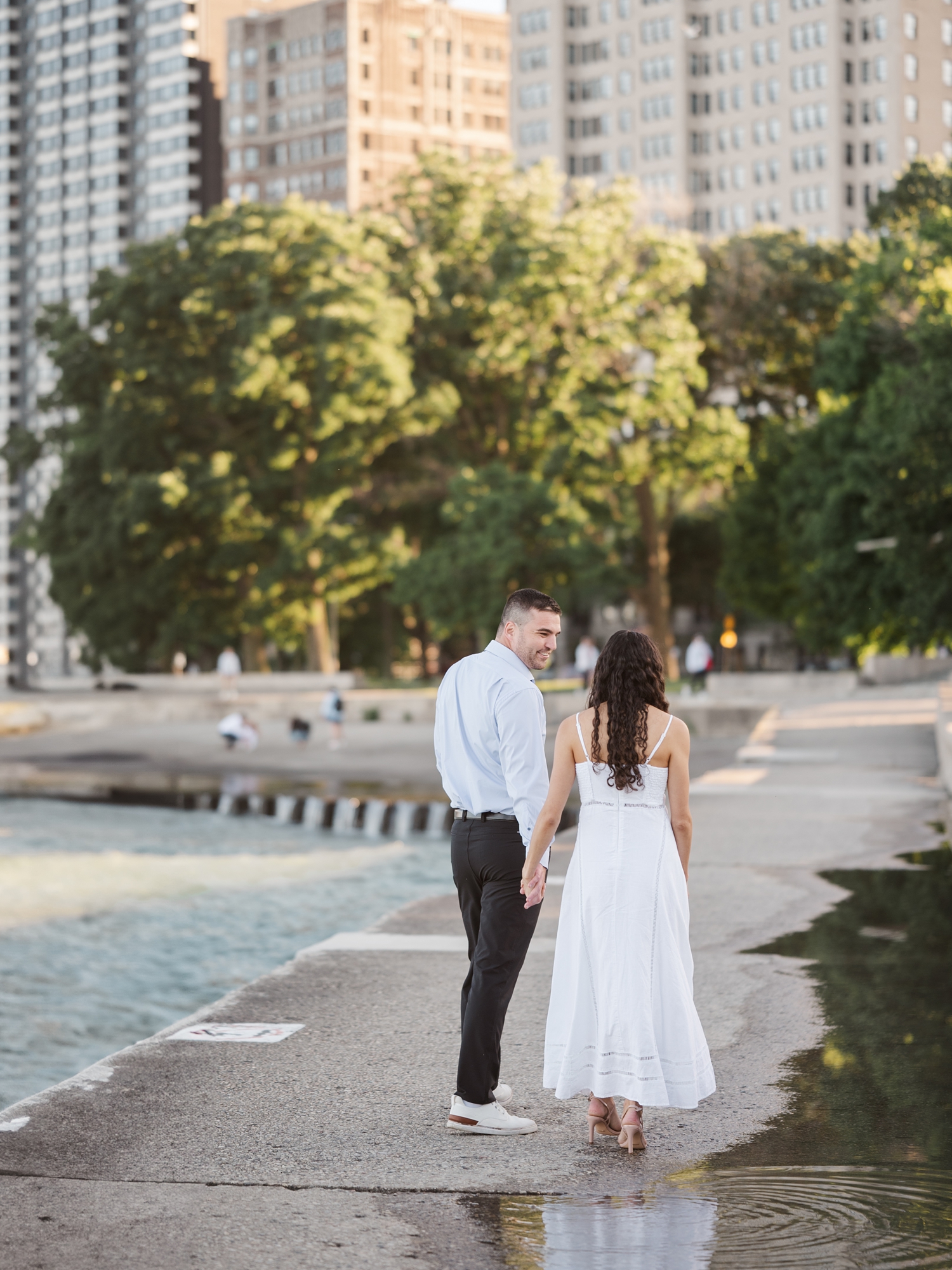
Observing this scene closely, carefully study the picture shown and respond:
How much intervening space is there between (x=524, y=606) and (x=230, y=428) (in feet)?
180

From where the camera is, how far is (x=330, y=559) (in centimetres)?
5594

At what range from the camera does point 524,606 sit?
5.94 m

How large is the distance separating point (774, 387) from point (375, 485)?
610 inches

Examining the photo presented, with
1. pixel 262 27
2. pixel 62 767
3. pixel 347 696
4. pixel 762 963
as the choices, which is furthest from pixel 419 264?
pixel 262 27

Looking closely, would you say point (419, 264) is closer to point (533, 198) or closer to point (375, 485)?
point (533, 198)

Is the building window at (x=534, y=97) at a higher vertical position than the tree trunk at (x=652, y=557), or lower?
higher

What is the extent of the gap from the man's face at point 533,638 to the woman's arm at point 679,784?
54cm

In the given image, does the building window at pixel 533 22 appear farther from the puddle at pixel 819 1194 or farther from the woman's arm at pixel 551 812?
the woman's arm at pixel 551 812

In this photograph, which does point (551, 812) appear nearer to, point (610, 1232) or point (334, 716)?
point (610, 1232)

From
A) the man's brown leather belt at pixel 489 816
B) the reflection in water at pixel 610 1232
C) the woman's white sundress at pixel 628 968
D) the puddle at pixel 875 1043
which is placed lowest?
the puddle at pixel 875 1043

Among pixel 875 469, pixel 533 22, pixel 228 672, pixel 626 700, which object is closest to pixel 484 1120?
pixel 626 700

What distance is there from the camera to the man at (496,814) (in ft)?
19.1

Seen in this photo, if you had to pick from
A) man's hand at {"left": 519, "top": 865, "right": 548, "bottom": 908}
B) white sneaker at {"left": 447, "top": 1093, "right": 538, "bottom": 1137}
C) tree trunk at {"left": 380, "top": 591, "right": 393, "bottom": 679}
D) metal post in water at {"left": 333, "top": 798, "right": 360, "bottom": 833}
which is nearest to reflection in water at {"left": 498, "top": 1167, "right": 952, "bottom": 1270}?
white sneaker at {"left": 447, "top": 1093, "right": 538, "bottom": 1137}

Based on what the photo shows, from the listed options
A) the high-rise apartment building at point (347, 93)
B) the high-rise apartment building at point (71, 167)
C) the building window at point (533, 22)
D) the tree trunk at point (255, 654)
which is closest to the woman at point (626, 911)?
the tree trunk at point (255, 654)
